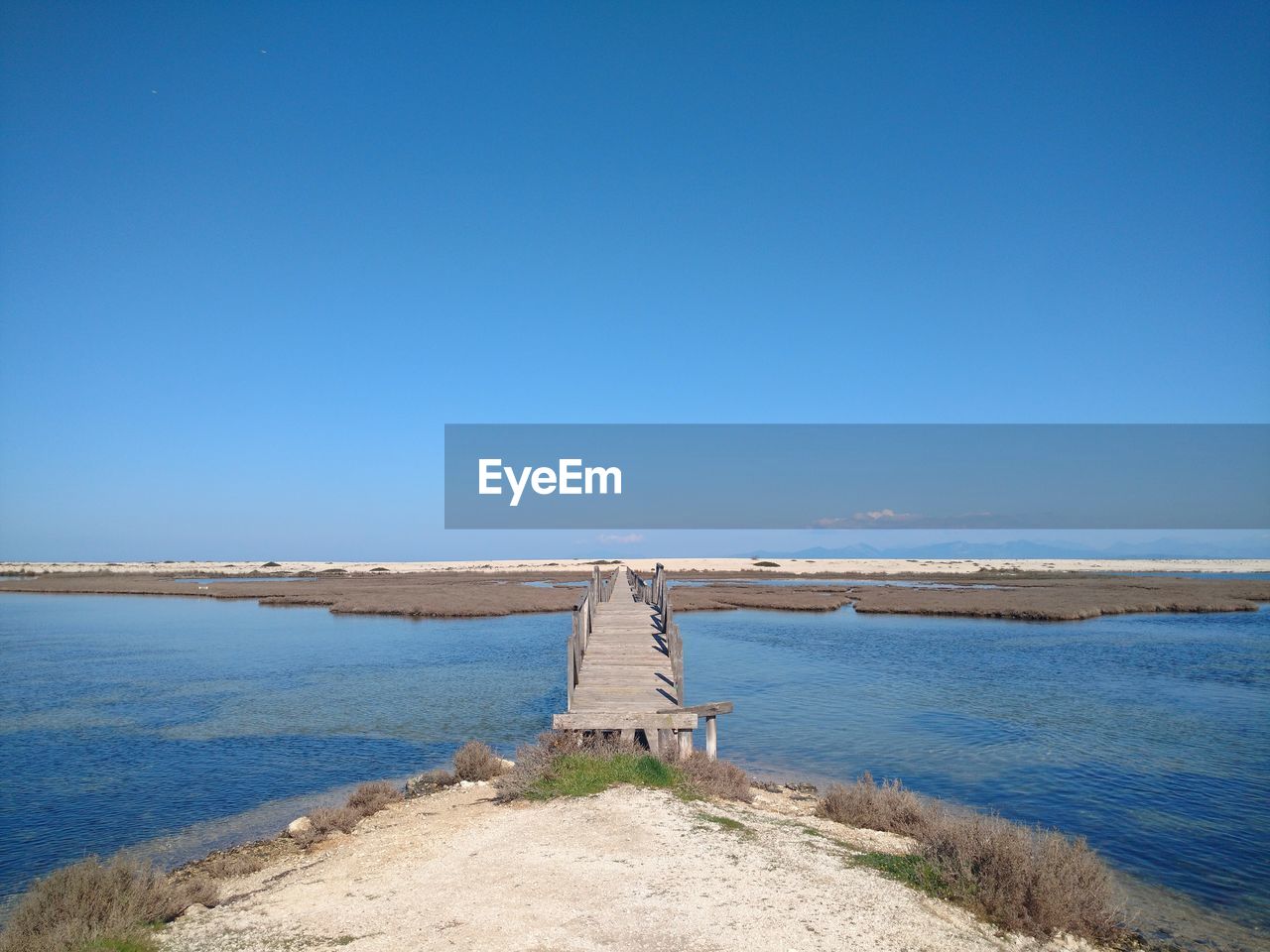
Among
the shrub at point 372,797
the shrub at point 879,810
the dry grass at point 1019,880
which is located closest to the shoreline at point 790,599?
the shrub at point 372,797

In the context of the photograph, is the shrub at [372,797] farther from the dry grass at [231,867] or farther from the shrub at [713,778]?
the shrub at [713,778]

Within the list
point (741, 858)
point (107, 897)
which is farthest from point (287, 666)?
point (741, 858)

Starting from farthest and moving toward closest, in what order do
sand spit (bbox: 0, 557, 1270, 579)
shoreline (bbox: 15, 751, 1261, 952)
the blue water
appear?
sand spit (bbox: 0, 557, 1270, 579) < the blue water < shoreline (bbox: 15, 751, 1261, 952)

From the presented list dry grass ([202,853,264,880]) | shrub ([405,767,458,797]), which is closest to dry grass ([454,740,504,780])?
shrub ([405,767,458,797])

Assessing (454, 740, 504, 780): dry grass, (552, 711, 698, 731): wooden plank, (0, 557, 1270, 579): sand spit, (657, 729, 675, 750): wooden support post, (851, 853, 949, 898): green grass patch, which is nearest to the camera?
(851, 853, 949, 898): green grass patch

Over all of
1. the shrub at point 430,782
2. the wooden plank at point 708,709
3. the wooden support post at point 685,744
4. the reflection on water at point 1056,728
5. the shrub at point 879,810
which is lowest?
the reflection on water at point 1056,728

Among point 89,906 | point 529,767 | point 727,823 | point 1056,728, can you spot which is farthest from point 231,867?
point 1056,728

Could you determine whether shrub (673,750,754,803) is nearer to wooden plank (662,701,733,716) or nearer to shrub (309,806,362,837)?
wooden plank (662,701,733,716)
